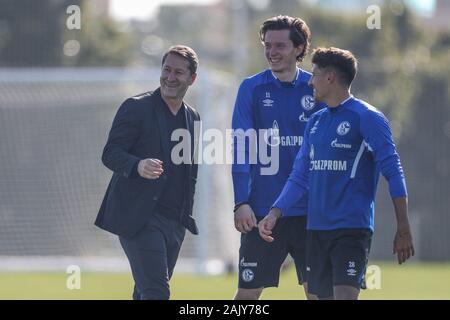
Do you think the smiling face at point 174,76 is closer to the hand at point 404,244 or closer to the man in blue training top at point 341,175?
the man in blue training top at point 341,175

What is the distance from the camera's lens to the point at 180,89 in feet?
27.7

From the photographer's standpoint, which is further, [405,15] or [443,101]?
[405,15]

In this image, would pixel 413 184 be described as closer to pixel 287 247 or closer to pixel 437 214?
pixel 437 214

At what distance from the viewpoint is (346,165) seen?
773 cm

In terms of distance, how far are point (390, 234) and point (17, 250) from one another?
900cm

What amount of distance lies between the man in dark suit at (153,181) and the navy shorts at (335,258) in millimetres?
1006

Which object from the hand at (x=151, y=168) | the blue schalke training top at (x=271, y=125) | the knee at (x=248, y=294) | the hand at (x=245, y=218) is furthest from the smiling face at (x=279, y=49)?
the knee at (x=248, y=294)

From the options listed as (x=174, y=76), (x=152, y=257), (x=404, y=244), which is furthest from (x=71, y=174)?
(x=404, y=244)

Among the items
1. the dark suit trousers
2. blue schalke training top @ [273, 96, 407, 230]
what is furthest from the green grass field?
blue schalke training top @ [273, 96, 407, 230]

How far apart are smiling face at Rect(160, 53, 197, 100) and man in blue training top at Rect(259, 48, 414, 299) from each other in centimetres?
97

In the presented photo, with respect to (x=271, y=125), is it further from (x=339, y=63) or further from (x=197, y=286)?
(x=197, y=286)
